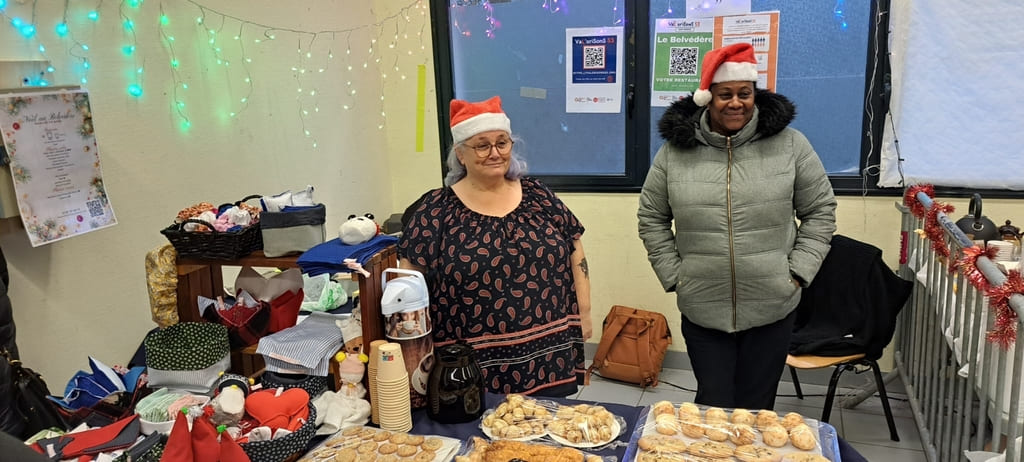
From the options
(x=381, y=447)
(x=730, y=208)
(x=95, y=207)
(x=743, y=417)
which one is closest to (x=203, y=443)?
(x=381, y=447)

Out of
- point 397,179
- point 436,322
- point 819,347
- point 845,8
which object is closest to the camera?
point 436,322

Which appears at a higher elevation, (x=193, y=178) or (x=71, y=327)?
(x=193, y=178)

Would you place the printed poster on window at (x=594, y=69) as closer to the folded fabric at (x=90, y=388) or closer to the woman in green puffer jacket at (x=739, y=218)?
the woman in green puffer jacket at (x=739, y=218)

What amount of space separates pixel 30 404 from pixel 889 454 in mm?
2980

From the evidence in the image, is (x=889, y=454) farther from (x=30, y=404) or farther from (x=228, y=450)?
(x=30, y=404)

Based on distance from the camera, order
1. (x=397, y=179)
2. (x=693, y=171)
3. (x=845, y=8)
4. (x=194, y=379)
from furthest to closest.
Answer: (x=397, y=179) < (x=845, y=8) < (x=693, y=171) < (x=194, y=379)

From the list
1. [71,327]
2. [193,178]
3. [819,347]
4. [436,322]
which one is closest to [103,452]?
[436,322]

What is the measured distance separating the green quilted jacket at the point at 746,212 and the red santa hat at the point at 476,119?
1.99ft

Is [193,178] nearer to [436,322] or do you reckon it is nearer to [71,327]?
[71,327]

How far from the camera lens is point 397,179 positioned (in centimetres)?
419

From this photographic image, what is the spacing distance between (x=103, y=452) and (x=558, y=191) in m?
2.80

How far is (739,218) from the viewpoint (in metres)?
2.16

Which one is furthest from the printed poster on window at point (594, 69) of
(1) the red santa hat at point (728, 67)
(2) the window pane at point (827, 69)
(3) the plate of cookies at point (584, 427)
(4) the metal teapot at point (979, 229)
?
(3) the plate of cookies at point (584, 427)

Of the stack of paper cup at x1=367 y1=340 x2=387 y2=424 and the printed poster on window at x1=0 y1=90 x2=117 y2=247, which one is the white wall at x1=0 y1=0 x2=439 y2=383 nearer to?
the printed poster on window at x1=0 y1=90 x2=117 y2=247
